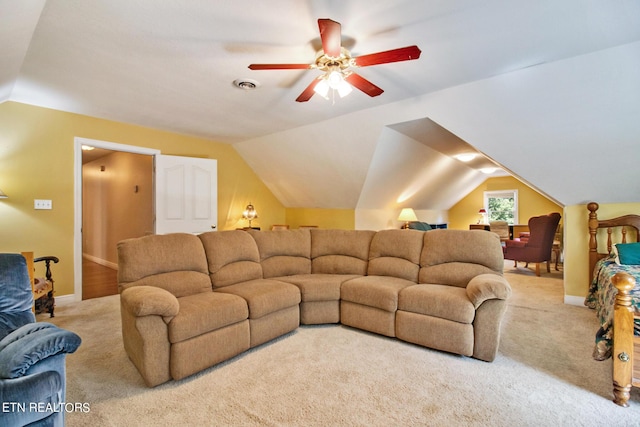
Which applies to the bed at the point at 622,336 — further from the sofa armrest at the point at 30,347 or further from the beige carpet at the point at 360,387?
the sofa armrest at the point at 30,347

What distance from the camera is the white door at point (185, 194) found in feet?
15.7

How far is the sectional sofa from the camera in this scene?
214 centimetres

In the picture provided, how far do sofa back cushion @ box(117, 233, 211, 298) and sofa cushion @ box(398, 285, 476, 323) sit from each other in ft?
5.93

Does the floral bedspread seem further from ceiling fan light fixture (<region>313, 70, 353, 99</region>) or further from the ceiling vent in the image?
the ceiling vent

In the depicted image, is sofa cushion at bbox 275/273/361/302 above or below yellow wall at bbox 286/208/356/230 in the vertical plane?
below

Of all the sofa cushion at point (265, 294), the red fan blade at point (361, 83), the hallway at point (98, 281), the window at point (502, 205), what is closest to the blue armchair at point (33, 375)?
the sofa cushion at point (265, 294)

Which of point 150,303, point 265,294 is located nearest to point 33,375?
point 150,303

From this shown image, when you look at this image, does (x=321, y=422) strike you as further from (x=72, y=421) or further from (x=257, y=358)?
(x=72, y=421)

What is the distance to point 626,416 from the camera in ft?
5.80

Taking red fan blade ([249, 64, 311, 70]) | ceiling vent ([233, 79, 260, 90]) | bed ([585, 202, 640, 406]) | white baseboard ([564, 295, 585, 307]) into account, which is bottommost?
white baseboard ([564, 295, 585, 307])

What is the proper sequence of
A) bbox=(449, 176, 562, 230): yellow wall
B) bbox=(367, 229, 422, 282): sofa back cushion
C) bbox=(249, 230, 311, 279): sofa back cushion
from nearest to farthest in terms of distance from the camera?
bbox=(367, 229, 422, 282): sofa back cushion < bbox=(249, 230, 311, 279): sofa back cushion < bbox=(449, 176, 562, 230): yellow wall

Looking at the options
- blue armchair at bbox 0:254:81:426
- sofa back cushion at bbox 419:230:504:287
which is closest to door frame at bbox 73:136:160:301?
blue armchair at bbox 0:254:81:426

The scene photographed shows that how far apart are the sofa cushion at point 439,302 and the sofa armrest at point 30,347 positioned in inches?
91.3

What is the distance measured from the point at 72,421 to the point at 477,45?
374 cm
